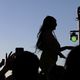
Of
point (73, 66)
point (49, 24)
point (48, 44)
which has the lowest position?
point (48, 44)

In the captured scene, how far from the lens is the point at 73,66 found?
6.46ft

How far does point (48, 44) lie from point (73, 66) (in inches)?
189

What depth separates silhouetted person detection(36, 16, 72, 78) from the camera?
262 inches

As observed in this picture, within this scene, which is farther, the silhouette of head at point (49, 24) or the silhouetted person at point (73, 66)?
the silhouette of head at point (49, 24)

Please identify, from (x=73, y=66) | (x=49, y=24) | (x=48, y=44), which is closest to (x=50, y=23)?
(x=49, y=24)

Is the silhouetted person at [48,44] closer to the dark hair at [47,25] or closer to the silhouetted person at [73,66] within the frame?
the dark hair at [47,25]

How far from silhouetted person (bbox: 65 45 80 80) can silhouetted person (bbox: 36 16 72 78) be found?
4542 mm

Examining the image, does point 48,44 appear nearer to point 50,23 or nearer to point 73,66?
point 50,23

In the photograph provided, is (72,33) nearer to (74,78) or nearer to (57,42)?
(57,42)

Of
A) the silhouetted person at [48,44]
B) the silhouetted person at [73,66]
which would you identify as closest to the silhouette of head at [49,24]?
the silhouetted person at [48,44]

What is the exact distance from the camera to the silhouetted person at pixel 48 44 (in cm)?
666

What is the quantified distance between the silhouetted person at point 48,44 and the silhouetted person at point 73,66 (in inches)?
179

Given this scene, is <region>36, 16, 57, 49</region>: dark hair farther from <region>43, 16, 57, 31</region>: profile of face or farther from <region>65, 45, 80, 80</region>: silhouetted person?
<region>65, 45, 80, 80</region>: silhouetted person

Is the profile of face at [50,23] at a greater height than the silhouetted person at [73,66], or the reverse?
the profile of face at [50,23]
